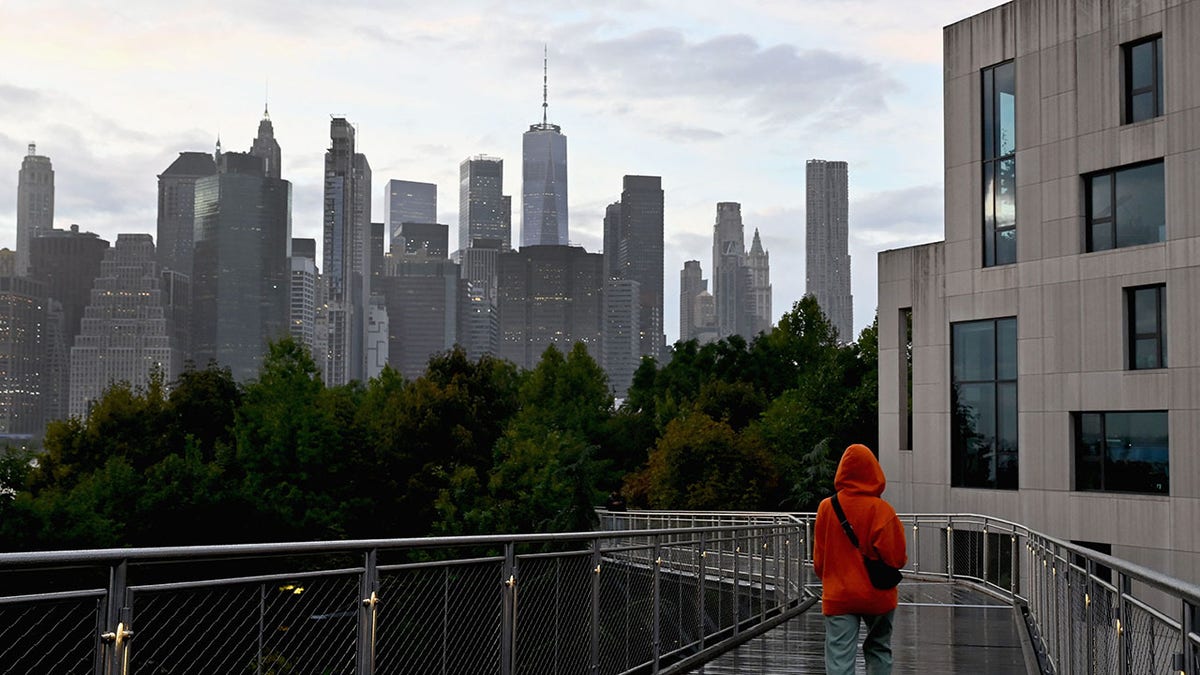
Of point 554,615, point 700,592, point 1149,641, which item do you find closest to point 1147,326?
point 700,592

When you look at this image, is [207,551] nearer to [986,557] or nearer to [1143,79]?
[986,557]

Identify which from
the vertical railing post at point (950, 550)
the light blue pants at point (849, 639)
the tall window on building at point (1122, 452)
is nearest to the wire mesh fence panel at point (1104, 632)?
the light blue pants at point (849, 639)

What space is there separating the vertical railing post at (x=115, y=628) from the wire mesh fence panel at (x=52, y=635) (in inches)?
1.8

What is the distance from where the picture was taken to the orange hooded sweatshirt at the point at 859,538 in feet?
26.0

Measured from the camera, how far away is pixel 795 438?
5769cm

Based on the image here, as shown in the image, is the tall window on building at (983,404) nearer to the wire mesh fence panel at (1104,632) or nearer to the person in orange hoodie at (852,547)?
the person in orange hoodie at (852,547)

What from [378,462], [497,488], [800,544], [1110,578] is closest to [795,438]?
[497,488]

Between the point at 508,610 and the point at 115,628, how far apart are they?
3.44 metres

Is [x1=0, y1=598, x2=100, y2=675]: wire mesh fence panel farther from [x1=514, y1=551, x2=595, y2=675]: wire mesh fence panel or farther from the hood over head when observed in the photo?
the hood over head

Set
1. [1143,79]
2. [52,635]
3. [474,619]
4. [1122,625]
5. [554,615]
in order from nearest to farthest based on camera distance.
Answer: [52,635]
[1122,625]
[474,619]
[554,615]
[1143,79]

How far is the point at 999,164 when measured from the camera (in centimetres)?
3334

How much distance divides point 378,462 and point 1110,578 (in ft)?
198

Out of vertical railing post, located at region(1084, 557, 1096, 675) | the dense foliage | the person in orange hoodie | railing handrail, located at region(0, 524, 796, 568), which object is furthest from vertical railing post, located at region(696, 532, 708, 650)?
the dense foliage

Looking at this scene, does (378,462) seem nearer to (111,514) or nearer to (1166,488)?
(111,514)
